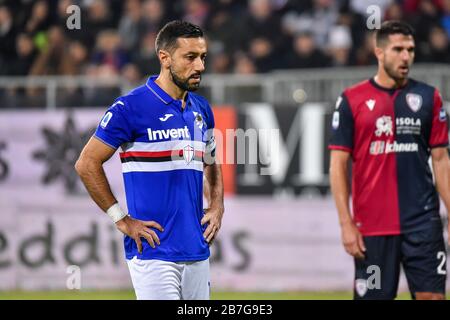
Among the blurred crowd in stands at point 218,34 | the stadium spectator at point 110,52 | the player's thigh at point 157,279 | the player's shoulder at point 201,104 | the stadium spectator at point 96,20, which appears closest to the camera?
the player's thigh at point 157,279

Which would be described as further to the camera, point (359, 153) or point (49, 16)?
point (49, 16)

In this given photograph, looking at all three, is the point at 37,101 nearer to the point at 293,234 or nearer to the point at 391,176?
the point at 293,234

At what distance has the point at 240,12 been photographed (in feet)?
51.9

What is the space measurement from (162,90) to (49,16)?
10.1 meters

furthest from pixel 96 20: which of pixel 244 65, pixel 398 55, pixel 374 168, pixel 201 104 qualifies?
pixel 201 104

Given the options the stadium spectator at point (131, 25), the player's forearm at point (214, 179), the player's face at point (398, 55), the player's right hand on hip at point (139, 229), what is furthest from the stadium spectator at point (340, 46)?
the player's right hand on hip at point (139, 229)

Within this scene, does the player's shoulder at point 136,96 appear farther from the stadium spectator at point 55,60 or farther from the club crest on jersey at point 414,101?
the stadium spectator at point 55,60

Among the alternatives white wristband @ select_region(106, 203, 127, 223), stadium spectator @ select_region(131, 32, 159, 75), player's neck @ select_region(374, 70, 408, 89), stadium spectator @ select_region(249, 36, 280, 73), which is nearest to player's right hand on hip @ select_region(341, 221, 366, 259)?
player's neck @ select_region(374, 70, 408, 89)

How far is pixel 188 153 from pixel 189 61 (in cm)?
60

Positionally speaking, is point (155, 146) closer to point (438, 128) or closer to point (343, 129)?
point (343, 129)

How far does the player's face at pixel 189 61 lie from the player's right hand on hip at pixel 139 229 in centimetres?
92

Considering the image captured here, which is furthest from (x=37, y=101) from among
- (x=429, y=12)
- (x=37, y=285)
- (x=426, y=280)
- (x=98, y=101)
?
(x=426, y=280)

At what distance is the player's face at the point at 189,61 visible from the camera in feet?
21.4

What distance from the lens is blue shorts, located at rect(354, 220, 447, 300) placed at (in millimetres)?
8117
